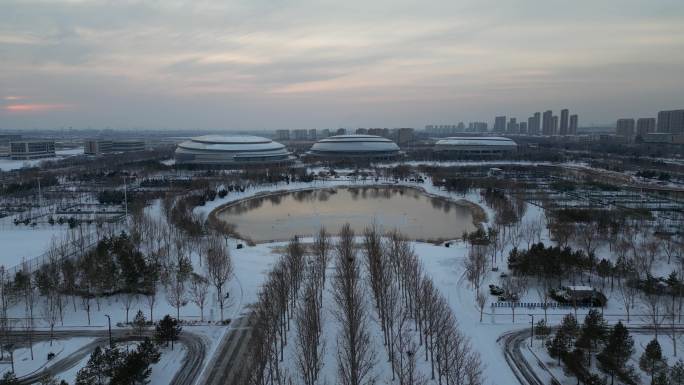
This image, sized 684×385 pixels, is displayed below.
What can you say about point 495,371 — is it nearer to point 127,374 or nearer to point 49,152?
point 127,374

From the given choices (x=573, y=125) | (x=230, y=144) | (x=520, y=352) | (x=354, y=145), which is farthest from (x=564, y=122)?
(x=520, y=352)

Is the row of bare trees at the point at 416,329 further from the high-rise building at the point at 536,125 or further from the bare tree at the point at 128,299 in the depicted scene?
the high-rise building at the point at 536,125

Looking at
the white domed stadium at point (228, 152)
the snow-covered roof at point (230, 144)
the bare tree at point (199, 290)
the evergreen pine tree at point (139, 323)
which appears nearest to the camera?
the evergreen pine tree at point (139, 323)

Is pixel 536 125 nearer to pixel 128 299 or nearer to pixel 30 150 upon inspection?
pixel 30 150

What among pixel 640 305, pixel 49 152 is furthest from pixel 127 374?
pixel 49 152

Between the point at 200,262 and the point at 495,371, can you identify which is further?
the point at 200,262

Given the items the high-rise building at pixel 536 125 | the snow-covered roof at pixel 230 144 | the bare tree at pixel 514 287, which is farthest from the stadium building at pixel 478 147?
the high-rise building at pixel 536 125
